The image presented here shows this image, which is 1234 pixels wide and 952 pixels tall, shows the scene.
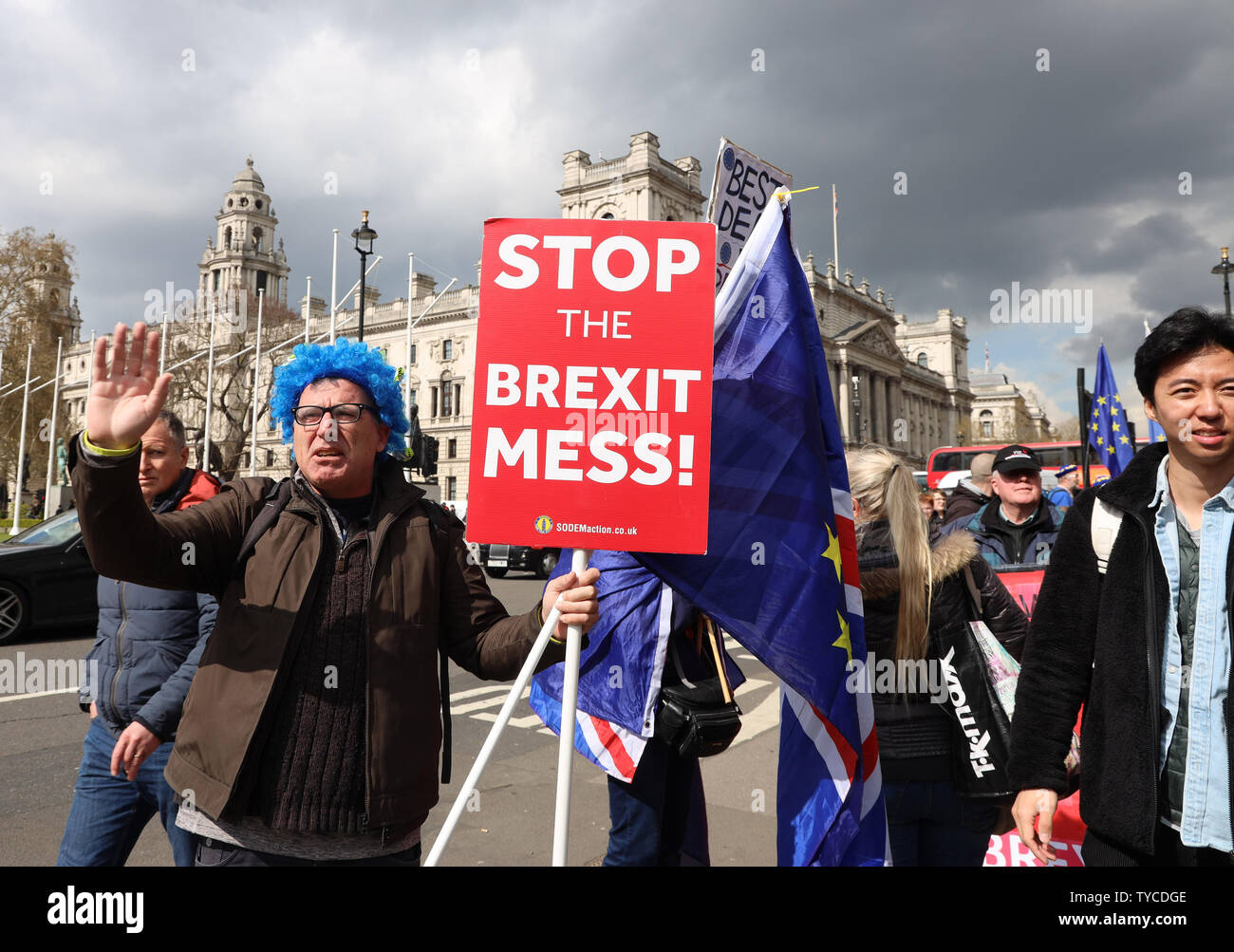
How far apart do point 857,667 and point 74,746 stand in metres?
5.49

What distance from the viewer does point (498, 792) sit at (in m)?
5.14

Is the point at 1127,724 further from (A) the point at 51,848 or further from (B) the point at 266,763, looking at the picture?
(A) the point at 51,848

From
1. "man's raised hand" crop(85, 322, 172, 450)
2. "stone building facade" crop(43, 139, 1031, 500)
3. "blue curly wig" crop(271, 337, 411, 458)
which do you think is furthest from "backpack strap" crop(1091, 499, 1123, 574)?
"stone building facade" crop(43, 139, 1031, 500)

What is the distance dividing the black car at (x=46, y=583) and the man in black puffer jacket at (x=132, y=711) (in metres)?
7.73

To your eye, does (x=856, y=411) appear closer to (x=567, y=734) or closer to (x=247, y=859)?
(x=567, y=734)

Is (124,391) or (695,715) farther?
(695,715)

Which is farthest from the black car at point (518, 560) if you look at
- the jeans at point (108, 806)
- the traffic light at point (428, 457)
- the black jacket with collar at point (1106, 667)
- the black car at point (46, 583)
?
the black jacket with collar at point (1106, 667)

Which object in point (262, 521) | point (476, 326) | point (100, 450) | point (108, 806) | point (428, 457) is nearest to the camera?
point (100, 450)

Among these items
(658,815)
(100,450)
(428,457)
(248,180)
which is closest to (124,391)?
(100,450)

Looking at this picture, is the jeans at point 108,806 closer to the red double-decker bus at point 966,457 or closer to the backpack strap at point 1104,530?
the backpack strap at point 1104,530

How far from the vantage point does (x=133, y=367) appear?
1.95 metres

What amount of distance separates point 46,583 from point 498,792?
7123 millimetres

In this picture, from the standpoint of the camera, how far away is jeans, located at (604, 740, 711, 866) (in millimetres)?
2945

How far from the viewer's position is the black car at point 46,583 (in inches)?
374
